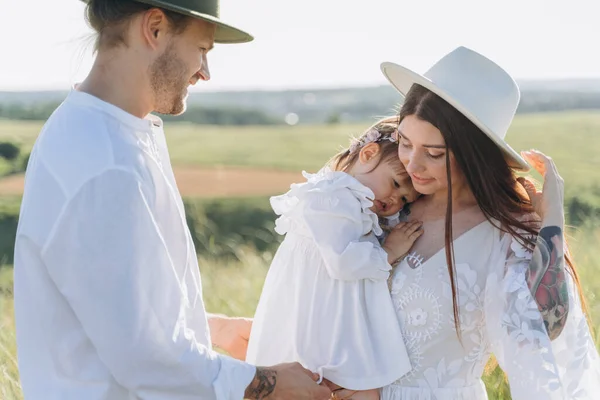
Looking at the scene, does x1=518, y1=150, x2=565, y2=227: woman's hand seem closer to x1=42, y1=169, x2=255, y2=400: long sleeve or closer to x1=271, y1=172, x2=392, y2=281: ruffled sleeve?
x1=271, y1=172, x2=392, y2=281: ruffled sleeve

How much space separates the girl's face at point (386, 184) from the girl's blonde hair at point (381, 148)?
1cm

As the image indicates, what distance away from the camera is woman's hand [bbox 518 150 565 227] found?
Answer: 281 cm

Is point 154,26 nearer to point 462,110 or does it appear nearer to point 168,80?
point 168,80

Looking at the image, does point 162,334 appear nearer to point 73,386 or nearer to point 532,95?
point 73,386

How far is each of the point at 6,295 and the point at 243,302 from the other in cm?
147

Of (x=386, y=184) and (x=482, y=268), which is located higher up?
(x=386, y=184)

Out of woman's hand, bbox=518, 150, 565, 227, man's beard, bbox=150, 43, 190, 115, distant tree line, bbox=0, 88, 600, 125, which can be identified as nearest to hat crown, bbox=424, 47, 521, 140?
woman's hand, bbox=518, 150, 565, 227

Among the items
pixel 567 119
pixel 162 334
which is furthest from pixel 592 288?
pixel 567 119

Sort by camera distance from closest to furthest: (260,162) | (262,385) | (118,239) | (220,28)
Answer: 1. (118,239)
2. (262,385)
3. (220,28)
4. (260,162)

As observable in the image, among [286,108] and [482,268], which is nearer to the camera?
[482,268]

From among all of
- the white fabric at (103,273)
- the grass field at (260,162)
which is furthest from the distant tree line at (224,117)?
the white fabric at (103,273)

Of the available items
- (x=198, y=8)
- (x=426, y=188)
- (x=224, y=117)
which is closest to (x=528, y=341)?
(x=426, y=188)

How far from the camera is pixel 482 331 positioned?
2.91 m

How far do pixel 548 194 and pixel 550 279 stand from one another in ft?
0.87
